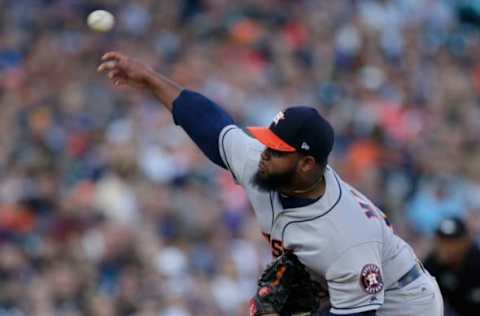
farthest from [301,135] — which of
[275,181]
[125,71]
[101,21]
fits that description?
[101,21]

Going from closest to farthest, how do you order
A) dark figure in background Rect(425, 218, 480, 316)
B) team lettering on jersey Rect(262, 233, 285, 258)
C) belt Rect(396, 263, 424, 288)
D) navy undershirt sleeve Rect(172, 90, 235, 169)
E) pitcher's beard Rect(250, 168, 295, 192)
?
1. pitcher's beard Rect(250, 168, 295, 192)
2. team lettering on jersey Rect(262, 233, 285, 258)
3. belt Rect(396, 263, 424, 288)
4. navy undershirt sleeve Rect(172, 90, 235, 169)
5. dark figure in background Rect(425, 218, 480, 316)

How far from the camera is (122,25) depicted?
48.8 ft

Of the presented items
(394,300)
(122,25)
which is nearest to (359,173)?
(122,25)

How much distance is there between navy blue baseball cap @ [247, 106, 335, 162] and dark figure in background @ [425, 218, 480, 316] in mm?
2816

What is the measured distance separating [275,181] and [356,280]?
0.57m

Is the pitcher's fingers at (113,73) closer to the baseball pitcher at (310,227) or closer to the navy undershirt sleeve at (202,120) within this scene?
the baseball pitcher at (310,227)

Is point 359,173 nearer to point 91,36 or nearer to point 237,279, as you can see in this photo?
point 237,279

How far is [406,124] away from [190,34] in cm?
275

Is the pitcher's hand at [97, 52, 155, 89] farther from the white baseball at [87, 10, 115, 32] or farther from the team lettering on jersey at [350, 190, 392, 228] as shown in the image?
the team lettering on jersey at [350, 190, 392, 228]

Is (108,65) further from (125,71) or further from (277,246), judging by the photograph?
(277,246)

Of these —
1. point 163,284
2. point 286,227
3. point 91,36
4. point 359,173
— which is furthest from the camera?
point 91,36

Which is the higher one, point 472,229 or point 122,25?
point 122,25

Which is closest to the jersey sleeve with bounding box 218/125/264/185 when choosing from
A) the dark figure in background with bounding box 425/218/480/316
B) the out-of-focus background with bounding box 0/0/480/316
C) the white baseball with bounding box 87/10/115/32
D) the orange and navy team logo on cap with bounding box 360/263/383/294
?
the orange and navy team logo on cap with bounding box 360/263/383/294

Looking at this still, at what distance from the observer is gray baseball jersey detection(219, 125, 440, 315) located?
584 cm
